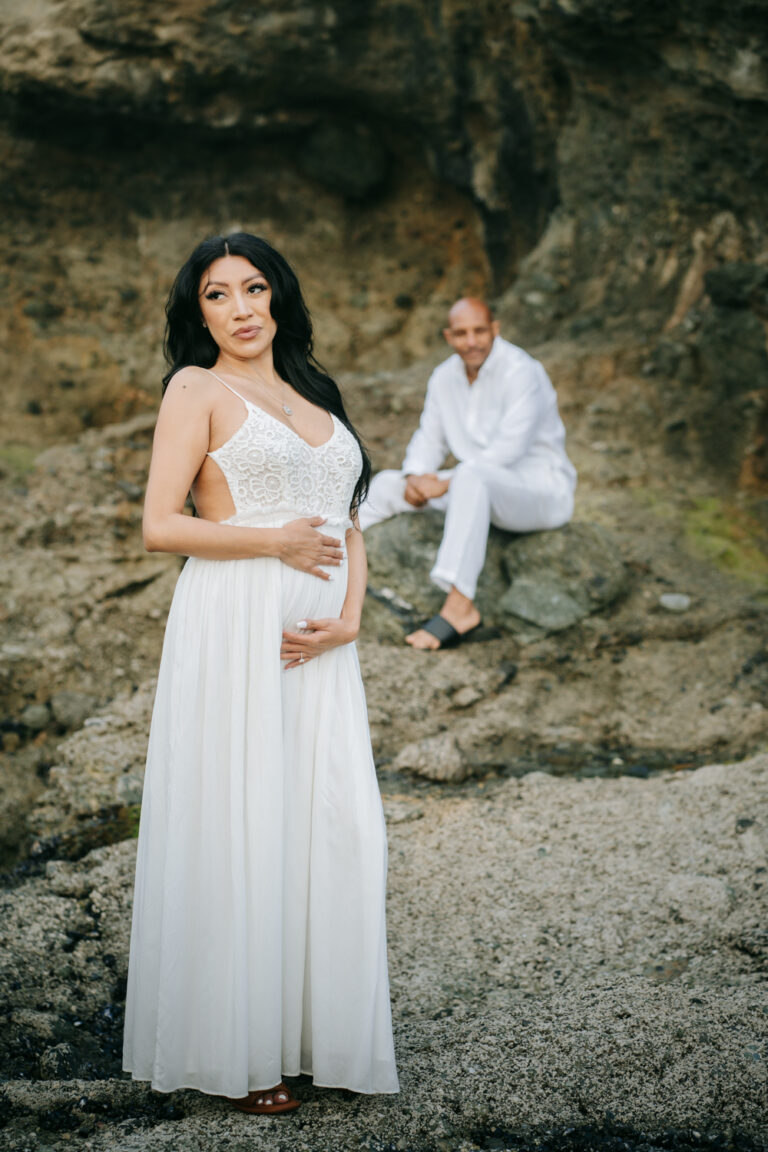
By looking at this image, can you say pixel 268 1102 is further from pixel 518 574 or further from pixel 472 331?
pixel 472 331

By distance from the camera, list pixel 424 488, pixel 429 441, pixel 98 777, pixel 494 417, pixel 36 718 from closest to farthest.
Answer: pixel 98 777
pixel 36 718
pixel 424 488
pixel 494 417
pixel 429 441

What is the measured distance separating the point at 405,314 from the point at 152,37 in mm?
2661

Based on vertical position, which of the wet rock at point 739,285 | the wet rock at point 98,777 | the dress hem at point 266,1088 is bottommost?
the dress hem at point 266,1088

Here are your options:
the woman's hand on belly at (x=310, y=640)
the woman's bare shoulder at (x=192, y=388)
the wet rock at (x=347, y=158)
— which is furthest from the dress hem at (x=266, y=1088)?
the wet rock at (x=347, y=158)

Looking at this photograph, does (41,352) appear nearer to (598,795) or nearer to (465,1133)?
(598,795)

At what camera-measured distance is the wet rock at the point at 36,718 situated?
4680mm

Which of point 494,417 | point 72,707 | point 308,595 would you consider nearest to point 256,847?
point 308,595

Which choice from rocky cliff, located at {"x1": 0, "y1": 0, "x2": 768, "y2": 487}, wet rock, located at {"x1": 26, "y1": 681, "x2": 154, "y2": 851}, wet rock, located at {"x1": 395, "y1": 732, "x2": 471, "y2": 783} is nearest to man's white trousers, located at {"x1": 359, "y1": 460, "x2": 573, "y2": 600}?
wet rock, located at {"x1": 395, "y1": 732, "x2": 471, "y2": 783}

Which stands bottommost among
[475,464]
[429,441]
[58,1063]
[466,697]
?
[58,1063]

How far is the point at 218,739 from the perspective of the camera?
222 cm

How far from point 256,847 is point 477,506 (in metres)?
3.21

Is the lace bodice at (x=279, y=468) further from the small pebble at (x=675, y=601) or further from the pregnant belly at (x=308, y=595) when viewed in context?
the small pebble at (x=675, y=601)

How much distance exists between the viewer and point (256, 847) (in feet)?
7.19

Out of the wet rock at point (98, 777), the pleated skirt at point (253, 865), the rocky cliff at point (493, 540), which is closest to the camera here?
the pleated skirt at point (253, 865)
